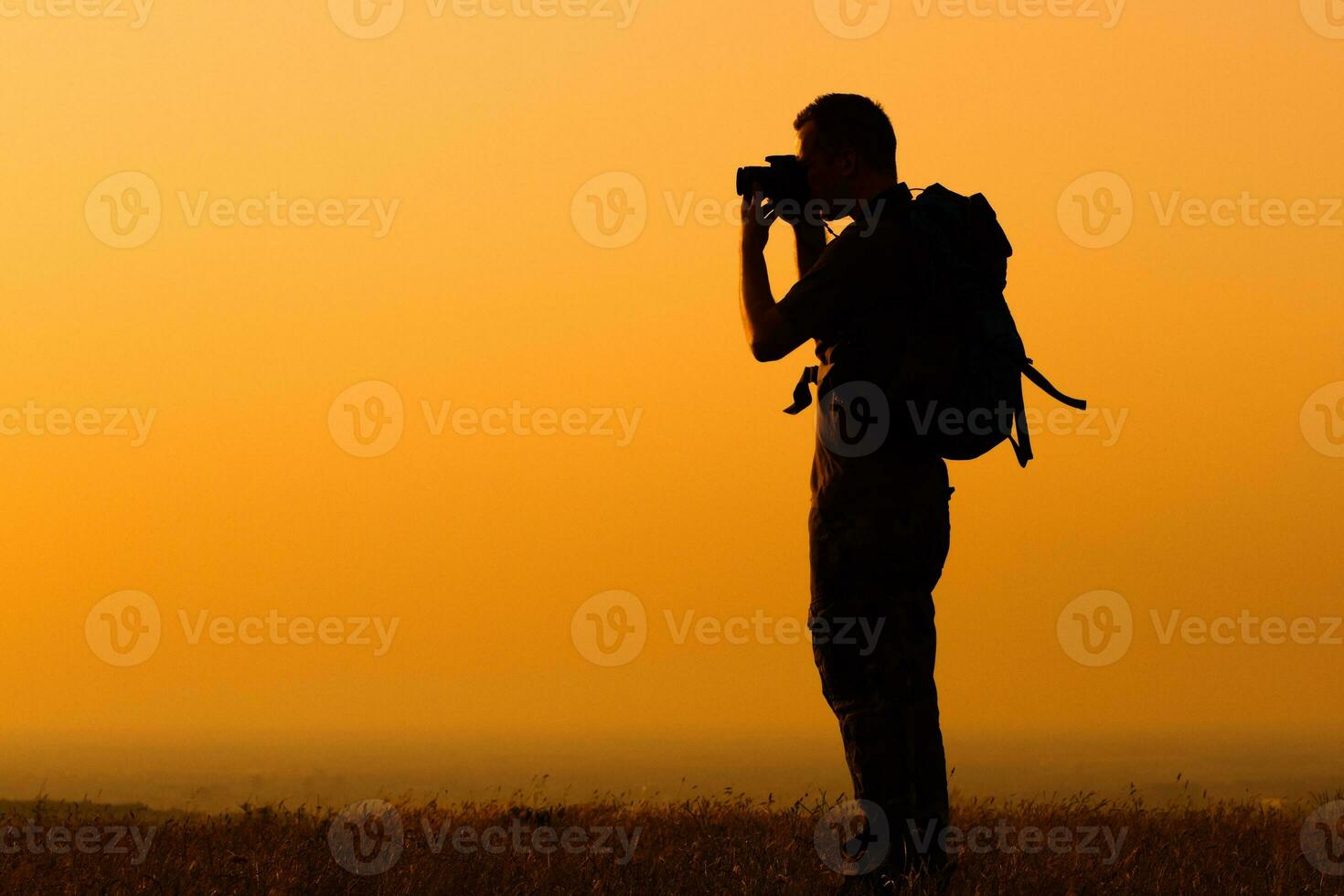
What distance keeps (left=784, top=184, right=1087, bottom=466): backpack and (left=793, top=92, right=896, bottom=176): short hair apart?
274 mm

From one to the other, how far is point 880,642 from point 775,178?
1990 mm

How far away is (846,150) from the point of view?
7.00m

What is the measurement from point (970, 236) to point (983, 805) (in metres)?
5.56

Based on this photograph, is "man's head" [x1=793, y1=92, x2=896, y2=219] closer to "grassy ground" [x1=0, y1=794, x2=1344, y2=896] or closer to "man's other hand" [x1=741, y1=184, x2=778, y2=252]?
"man's other hand" [x1=741, y1=184, x2=778, y2=252]

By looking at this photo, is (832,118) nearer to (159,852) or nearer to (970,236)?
(970,236)

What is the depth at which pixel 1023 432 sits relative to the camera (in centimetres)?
700

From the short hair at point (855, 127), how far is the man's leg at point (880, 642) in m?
1.53

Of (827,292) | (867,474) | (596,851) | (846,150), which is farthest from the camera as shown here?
(596,851)

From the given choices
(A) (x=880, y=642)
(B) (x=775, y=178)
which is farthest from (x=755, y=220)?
(A) (x=880, y=642)

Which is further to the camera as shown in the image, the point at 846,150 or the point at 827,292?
the point at 846,150

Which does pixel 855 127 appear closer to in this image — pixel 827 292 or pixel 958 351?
pixel 827 292

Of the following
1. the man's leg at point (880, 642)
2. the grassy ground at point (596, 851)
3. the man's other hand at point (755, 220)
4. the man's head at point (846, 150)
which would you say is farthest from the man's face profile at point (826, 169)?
the grassy ground at point (596, 851)

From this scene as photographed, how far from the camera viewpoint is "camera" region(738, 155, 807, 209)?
274 inches

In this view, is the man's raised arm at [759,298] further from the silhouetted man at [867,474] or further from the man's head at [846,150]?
the man's head at [846,150]
